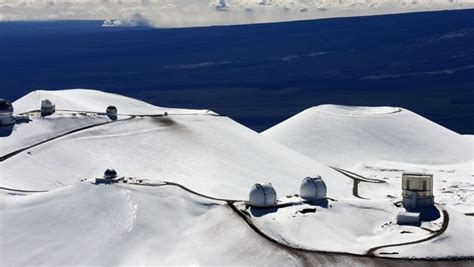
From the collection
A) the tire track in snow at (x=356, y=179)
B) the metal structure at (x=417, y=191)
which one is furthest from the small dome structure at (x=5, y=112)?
the metal structure at (x=417, y=191)

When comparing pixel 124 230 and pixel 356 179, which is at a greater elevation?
pixel 124 230

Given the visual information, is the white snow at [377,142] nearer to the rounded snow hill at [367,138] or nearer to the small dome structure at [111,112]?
the rounded snow hill at [367,138]

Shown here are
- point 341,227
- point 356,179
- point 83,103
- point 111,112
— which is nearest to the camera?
point 341,227

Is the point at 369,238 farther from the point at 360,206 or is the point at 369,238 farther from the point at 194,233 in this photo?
the point at 194,233

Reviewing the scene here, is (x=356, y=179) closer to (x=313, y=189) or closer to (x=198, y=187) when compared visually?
(x=198, y=187)

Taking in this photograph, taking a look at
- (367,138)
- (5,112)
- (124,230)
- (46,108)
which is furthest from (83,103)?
(124,230)

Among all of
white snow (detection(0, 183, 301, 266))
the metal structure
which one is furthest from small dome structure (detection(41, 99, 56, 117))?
the metal structure
